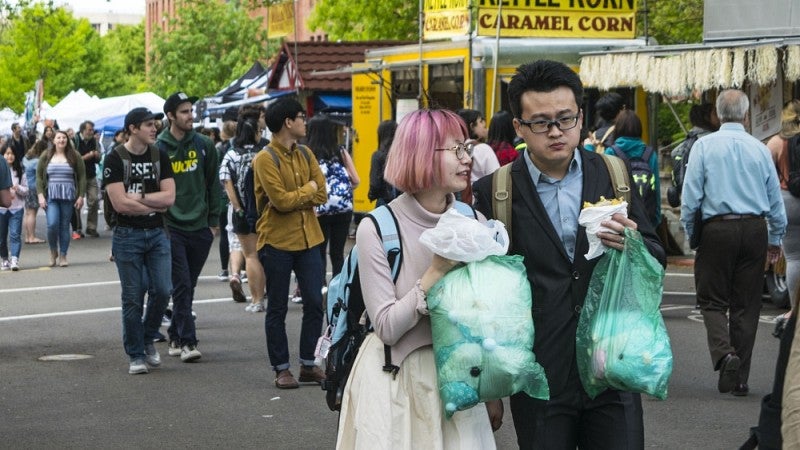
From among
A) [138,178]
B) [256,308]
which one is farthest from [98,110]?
[138,178]

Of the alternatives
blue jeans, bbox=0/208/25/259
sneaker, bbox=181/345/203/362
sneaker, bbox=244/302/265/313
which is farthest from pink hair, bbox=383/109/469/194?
blue jeans, bbox=0/208/25/259

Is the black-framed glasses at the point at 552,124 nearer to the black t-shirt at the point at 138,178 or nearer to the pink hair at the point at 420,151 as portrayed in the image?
the pink hair at the point at 420,151

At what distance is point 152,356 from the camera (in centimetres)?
1109

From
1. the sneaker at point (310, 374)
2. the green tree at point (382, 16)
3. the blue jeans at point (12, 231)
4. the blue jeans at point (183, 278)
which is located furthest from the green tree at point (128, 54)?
the sneaker at point (310, 374)

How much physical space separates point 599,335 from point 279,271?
5487 millimetres

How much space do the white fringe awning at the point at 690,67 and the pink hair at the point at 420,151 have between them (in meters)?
11.3

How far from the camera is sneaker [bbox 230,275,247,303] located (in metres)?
15.0

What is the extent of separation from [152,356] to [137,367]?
35cm

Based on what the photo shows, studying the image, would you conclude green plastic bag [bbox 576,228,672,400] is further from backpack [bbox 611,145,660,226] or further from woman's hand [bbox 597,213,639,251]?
backpack [bbox 611,145,660,226]

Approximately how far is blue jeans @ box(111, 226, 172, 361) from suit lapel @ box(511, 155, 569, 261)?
5975 millimetres

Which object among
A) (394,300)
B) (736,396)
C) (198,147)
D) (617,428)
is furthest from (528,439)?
(198,147)

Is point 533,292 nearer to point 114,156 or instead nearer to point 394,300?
point 394,300

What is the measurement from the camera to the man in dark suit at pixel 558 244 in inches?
184

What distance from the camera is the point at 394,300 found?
14.9 ft
